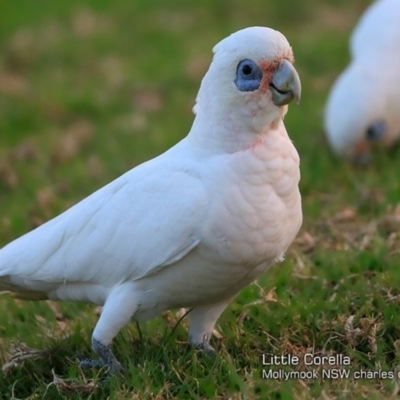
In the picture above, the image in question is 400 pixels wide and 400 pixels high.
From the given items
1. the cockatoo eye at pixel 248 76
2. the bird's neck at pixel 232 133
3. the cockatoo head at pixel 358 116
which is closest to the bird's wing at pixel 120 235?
the bird's neck at pixel 232 133

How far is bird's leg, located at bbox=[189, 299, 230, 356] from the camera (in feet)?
12.4

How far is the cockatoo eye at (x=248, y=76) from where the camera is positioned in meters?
3.39

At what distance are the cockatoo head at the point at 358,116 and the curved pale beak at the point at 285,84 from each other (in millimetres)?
3368

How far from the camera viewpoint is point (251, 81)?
11.2 ft

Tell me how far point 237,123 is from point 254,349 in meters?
1.04

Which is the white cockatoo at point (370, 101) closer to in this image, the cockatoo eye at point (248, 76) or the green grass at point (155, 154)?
the green grass at point (155, 154)

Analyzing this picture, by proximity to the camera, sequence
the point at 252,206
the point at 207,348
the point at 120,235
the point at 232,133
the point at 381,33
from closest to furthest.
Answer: the point at 252,206 → the point at 232,133 → the point at 120,235 → the point at 207,348 → the point at 381,33

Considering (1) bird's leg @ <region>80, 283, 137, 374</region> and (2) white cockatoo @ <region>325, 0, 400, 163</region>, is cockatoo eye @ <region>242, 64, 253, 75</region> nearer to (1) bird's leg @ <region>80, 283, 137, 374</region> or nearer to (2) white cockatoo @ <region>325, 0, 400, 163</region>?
(1) bird's leg @ <region>80, 283, 137, 374</region>

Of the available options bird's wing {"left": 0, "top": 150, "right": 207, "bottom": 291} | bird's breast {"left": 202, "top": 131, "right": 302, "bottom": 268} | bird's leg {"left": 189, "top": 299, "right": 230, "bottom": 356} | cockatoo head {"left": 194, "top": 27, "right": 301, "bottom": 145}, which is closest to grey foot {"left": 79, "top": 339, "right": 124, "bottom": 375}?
bird's wing {"left": 0, "top": 150, "right": 207, "bottom": 291}

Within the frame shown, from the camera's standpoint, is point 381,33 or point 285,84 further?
point 381,33

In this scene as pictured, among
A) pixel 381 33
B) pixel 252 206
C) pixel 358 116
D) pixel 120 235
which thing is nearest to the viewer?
pixel 252 206

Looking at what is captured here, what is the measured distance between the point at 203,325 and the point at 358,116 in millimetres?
3485

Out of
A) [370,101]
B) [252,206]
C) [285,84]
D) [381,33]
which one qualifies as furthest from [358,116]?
[252,206]

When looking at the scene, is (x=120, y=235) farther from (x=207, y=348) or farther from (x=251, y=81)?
(x=251, y=81)
